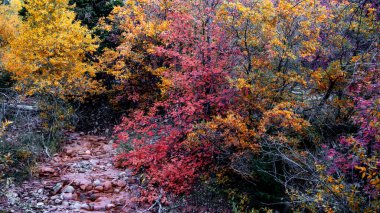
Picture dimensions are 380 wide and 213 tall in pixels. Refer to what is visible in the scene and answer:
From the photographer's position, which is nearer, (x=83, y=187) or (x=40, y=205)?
(x=40, y=205)

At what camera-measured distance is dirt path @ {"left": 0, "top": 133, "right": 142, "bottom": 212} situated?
284 inches

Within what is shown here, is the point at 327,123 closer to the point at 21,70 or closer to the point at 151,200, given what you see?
the point at 151,200

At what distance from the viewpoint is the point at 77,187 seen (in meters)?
8.29

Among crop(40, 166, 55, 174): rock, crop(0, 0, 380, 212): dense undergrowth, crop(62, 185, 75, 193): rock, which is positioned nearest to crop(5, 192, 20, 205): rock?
crop(0, 0, 380, 212): dense undergrowth

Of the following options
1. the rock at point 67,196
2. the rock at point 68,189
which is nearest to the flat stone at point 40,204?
the rock at point 67,196

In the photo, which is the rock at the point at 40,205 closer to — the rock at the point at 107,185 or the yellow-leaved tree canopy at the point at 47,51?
the rock at the point at 107,185

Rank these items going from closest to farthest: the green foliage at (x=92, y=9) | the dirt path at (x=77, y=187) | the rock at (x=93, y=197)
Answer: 1. the dirt path at (x=77, y=187)
2. the rock at (x=93, y=197)
3. the green foliage at (x=92, y=9)

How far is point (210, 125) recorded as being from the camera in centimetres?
722

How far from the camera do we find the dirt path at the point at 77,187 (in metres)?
7.21

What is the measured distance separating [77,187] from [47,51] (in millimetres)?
4685

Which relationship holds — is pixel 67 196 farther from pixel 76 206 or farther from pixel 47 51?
pixel 47 51

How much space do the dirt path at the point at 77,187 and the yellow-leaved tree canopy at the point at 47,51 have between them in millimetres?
2352

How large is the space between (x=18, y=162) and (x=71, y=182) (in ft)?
5.21

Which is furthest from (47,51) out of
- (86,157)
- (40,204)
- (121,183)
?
(40,204)
